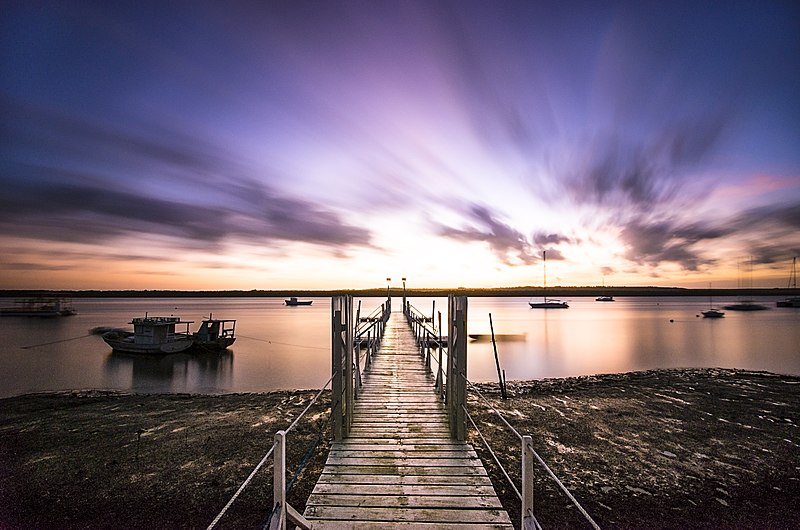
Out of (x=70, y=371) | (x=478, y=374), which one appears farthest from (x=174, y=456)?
(x=70, y=371)

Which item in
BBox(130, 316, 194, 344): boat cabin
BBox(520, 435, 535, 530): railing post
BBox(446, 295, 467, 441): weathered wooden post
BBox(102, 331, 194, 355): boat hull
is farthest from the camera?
BBox(130, 316, 194, 344): boat cabin

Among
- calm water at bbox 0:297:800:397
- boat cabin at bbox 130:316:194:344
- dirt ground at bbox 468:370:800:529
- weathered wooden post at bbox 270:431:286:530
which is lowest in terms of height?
calm water at bbox 0:297:800:397

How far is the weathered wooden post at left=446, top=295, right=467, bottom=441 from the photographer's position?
6938mm

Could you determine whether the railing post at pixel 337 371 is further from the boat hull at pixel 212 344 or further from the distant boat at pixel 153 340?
the boat hull at pixel 212 344

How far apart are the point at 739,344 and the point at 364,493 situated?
4755cm

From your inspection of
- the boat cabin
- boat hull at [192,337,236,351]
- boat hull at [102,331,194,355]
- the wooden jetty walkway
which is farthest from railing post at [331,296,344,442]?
boat hull at [192,337,236,351]

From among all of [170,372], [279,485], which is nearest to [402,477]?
[279,485]

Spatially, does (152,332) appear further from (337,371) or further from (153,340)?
(337,371)

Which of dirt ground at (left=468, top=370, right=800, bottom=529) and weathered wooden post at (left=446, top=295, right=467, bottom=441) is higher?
weathered wooden post at (left=446, top=295, right=467, bottom=441)

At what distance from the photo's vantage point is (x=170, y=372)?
81.3 feet

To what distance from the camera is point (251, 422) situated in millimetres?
12344

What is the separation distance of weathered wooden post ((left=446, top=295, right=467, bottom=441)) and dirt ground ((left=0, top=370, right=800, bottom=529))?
5.35ft

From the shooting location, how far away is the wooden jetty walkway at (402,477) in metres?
4.65

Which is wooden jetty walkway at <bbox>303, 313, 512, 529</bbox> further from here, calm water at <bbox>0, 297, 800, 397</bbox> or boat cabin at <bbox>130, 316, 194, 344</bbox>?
boat cabin at <bbox>130, 316, 194, 344</bbox>
